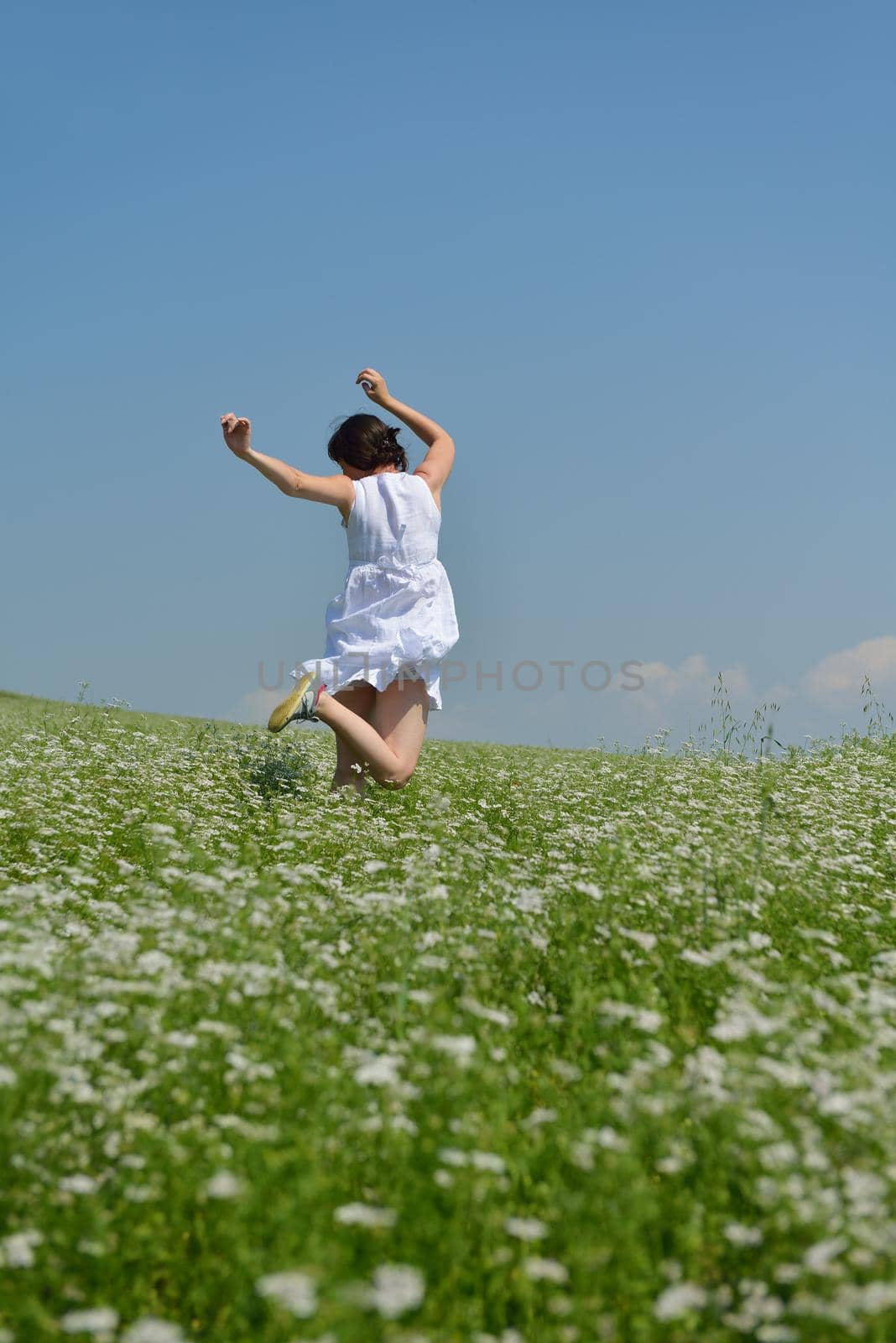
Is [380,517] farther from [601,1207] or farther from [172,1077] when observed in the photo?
[601,1207]

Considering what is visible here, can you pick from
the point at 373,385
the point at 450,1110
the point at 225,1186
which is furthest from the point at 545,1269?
the point at 373,385

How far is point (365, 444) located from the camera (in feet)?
30.0

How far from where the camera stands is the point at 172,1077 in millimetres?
3586

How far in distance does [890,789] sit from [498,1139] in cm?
861

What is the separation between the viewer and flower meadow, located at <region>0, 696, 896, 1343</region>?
2779mm

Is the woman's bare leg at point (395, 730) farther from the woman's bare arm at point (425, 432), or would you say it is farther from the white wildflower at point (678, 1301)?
the white wildflower at point (678, 1301)

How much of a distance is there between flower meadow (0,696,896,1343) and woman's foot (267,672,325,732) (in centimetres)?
203

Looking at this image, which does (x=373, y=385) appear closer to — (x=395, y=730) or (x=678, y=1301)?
(x=395, y=730)

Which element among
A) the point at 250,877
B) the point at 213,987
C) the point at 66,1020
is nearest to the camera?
the point at 66,1020

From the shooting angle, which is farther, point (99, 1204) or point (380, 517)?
point (380, 517)

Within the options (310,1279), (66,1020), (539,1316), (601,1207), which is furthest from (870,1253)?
(66,1020)

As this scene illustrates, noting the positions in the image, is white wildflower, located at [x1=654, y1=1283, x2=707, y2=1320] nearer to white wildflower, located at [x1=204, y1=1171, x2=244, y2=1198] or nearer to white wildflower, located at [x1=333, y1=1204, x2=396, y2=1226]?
white wildflower, located at [x1=333, y1=1204, x2=396, y2=1226]

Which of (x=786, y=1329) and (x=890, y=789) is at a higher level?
(x=890, y=789)

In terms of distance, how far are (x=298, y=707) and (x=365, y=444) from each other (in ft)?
8.25
